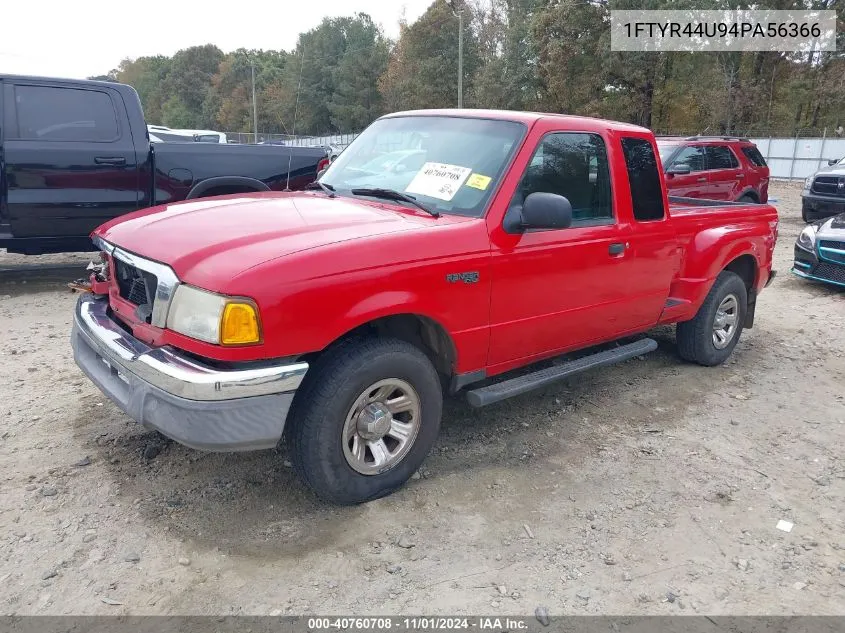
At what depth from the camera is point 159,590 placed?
2.69m

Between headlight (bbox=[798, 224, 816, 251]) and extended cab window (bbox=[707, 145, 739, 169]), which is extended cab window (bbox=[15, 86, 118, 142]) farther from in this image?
extended cab window (bbox=[707, 145, 739, 169])

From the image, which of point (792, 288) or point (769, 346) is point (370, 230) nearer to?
point (769, 346)

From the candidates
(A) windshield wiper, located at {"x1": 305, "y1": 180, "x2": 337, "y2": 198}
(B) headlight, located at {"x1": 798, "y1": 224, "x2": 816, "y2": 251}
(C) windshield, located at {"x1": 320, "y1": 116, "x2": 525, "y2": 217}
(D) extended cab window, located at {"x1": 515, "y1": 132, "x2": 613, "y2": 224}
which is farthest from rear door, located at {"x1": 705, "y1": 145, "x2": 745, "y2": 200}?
(A) windshield wiper, located at {"x1": 305, "y1": 180, "x2": 337, "y2": 198}

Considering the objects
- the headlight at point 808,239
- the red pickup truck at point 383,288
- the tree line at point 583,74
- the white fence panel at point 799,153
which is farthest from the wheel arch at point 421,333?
the tree line at point 583,74

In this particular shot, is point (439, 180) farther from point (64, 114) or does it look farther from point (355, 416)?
point (64, 114)

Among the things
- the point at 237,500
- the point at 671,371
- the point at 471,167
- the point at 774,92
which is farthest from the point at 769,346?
the point at 774,92

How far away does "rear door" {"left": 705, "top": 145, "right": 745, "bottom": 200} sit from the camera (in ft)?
38.2

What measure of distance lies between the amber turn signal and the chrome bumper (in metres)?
0.13

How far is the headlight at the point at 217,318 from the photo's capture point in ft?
8.90

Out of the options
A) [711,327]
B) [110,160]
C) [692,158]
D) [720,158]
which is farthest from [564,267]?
[720,158]

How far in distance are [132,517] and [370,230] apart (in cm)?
176

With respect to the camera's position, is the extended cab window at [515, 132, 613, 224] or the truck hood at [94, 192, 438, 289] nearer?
the truck hood at [94, 192, 438, 289]

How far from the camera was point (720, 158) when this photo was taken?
→ 38.9 feet

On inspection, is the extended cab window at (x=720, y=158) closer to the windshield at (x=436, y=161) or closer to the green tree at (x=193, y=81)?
the windshield at (x=436, y=161)
